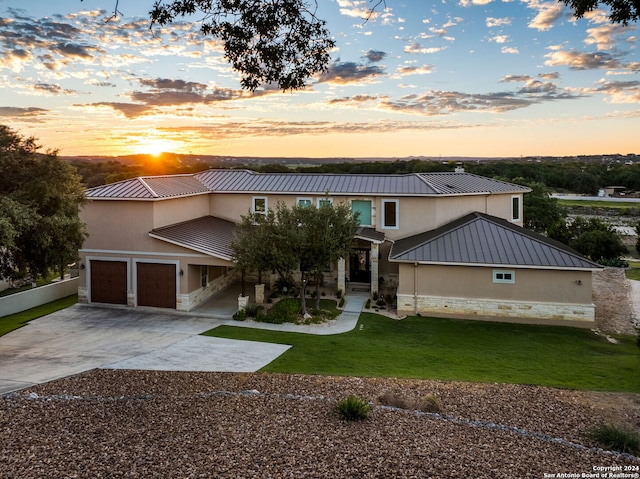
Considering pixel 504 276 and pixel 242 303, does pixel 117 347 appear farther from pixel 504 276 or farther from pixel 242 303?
pixel 504 276

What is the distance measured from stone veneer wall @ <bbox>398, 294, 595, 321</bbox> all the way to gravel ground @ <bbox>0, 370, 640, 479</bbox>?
880 centimetres

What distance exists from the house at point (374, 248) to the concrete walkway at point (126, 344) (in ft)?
6.48

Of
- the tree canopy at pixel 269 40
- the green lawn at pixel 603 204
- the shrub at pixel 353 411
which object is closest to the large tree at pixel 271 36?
the tree canopy at pixel 269 40

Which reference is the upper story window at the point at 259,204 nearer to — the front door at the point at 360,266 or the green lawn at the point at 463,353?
the front door at the point at 360,266

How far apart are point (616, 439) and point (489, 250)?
527 inches

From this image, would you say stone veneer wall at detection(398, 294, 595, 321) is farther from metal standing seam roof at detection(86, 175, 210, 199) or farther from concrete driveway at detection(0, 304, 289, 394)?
metal standing seam roof at detection(86, 175, 210, 199)

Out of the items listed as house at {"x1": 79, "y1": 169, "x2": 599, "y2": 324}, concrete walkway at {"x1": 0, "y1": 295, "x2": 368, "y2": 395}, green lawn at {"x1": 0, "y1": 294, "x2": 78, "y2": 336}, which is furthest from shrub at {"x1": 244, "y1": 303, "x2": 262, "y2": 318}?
green lawn at {"x1": 0, "y1": 294, "x2": 78, "y2": 336}

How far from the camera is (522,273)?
20.2 m

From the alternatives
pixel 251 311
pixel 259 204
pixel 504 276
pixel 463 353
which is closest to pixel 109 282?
pixel 251 311

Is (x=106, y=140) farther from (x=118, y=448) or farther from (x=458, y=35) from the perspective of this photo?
(x=118, y=448)

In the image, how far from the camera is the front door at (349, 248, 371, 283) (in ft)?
90.0

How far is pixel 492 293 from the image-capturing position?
20719 mm

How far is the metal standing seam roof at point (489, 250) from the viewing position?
65.8 feet

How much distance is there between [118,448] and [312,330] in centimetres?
1144
